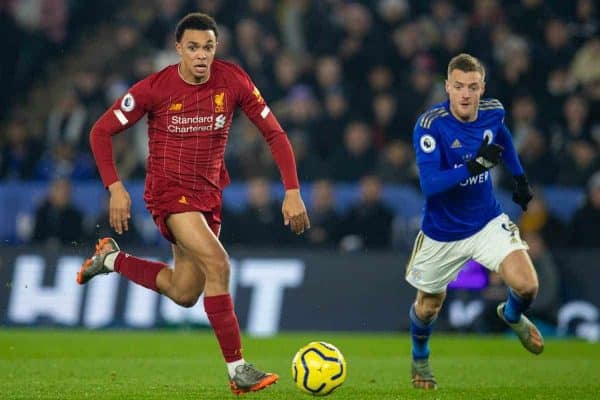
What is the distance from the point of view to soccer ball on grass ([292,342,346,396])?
292 inches

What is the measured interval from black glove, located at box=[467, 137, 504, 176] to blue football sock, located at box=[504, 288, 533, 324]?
104 centimetres

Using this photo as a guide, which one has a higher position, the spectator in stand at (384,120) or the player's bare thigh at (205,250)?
the spectator in stand at (384,120)

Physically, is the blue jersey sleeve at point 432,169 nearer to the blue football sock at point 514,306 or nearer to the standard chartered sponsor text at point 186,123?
the blue football sock at point 514,306

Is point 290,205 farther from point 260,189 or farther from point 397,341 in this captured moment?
point 260,189

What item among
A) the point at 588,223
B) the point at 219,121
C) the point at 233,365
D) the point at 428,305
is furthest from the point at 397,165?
the point at 233,365

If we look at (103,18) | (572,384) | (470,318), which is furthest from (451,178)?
(103,18)

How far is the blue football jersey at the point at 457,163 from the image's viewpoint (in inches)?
332

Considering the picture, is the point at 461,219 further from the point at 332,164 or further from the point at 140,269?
the point at 332,164

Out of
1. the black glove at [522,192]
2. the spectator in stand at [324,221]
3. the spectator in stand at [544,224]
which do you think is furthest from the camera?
the spectator in stand at [324,221]

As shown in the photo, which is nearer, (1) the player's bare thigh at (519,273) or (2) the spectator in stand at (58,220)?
(1) the player's bare thigh at (519,273)

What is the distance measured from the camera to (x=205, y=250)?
7781 mm

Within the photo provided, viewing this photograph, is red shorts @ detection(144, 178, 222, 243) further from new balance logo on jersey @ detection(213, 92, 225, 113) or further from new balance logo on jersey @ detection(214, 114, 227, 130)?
new balance logo on jersey @ detection(213, 92, 225, 113)

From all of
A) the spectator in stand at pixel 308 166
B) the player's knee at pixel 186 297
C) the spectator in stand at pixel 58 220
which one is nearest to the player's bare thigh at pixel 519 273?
the player's knee at pixel 186 297

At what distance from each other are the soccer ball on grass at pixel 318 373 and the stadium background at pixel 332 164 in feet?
22.6
